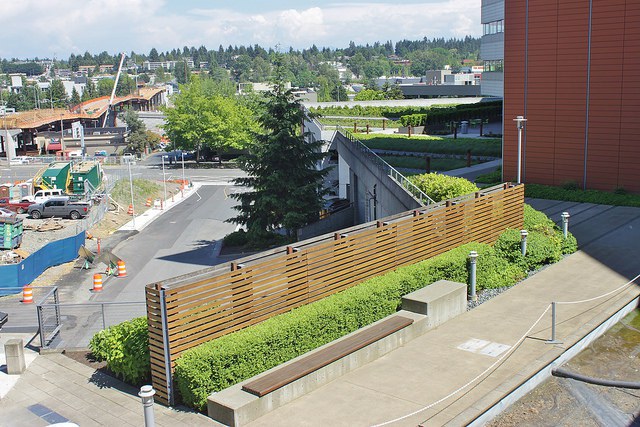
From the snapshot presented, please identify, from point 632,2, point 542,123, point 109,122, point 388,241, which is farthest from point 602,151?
point 109,122

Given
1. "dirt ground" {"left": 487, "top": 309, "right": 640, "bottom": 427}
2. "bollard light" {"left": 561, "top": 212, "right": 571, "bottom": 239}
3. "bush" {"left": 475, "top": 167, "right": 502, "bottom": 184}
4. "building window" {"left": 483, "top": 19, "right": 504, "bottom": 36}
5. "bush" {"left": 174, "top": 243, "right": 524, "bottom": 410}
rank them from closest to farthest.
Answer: "dirt ground" {"left": 487, "top": 309, "right": 640, "bottom": 427} < "bush" {"left": 174, "top": 243, "right": 524, "bottom": 410} < "bollard light" {"left": 561, "top": 212, "right": 571, "bottom": 239} < "bush" {"left": 475, "top": 167, "right": 502, "bottom": 184} < "building window" {"left": 483, "top": 19, "right": 504, "bottom": 36}

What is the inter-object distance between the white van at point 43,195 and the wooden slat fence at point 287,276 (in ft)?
125

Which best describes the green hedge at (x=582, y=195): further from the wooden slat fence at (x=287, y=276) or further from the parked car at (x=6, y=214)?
the parked car at (x=6, y=214)

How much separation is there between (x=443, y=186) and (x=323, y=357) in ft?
40.9

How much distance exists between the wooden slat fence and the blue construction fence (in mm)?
17157

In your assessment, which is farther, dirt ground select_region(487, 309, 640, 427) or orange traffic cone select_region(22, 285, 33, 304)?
orange traffic cone select_region(22, 285, 33, 304)

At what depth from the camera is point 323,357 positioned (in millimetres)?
13883

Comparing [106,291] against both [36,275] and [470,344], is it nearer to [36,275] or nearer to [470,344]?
[36,275]

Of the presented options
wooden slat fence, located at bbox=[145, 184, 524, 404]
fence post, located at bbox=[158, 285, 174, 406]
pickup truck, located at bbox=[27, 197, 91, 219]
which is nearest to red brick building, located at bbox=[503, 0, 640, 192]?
wooden slat fence, located at bbox=[145, 184, 524, 404]

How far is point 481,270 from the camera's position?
1966 centimetres

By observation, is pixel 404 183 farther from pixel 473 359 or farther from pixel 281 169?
pixel 473 359

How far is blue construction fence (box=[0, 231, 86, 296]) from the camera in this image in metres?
29.9

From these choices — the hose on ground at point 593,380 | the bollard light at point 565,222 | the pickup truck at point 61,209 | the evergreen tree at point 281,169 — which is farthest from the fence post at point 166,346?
the pickup truck at point 61,209

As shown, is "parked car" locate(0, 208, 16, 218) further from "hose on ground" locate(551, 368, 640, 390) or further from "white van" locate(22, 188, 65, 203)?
"hose on ground" locate(551, 368, 640, 390)
